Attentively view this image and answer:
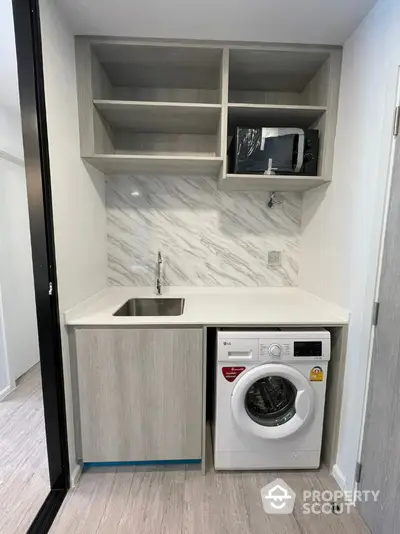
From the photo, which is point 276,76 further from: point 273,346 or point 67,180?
point 273,346

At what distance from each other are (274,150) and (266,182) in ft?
0.68

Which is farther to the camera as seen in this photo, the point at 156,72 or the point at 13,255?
the point at 13,255

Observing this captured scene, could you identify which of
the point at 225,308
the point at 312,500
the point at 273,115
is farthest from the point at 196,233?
the point at 312,500

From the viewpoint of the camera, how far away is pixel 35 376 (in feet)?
7.98

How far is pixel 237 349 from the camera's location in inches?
54.2

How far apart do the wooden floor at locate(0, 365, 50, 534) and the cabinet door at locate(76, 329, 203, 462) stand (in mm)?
293

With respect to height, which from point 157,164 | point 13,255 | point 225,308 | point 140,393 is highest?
point 157,164

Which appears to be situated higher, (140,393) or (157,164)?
(157,164)

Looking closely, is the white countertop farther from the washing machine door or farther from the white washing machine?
the washing machine door

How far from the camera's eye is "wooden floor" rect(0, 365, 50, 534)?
128 cm

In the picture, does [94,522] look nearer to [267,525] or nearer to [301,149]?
[267,525]

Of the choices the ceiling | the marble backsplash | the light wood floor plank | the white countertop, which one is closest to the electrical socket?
the marble backsplash

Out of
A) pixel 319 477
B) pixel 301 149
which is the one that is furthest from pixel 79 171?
pixel 319 477

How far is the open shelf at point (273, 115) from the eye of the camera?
1515 millimetres
